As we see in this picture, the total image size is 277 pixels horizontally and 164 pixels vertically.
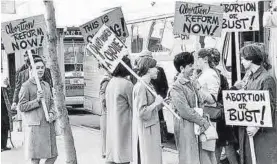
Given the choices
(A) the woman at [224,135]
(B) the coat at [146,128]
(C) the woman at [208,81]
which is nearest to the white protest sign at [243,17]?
(A) the woman at [224,135]

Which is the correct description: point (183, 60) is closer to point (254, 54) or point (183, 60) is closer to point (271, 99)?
point (254, 54)

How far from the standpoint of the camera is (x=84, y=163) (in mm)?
9414

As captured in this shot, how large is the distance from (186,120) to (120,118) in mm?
1045

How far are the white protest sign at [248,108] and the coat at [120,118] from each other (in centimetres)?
135

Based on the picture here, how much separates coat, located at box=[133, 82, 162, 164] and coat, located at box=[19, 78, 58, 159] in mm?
1304

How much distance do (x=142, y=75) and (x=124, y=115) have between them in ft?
2.32

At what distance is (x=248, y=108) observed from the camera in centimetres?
588

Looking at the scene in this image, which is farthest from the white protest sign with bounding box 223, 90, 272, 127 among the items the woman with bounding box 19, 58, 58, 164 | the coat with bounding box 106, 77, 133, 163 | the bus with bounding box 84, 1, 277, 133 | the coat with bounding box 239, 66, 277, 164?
the bus with bounding box 84, 1, 277, 133

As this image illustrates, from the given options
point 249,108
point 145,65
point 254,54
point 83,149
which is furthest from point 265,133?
point 83,149

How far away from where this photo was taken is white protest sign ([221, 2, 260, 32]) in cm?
759

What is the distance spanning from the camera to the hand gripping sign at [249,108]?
571 cm

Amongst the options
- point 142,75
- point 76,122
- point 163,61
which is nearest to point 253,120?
point 142,75

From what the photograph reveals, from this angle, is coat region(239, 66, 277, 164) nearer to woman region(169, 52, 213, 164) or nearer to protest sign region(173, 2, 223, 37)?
woman region(169, 52, 213, 164)

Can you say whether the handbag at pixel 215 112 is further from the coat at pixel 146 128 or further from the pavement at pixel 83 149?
the pavement at pixel 83 149
